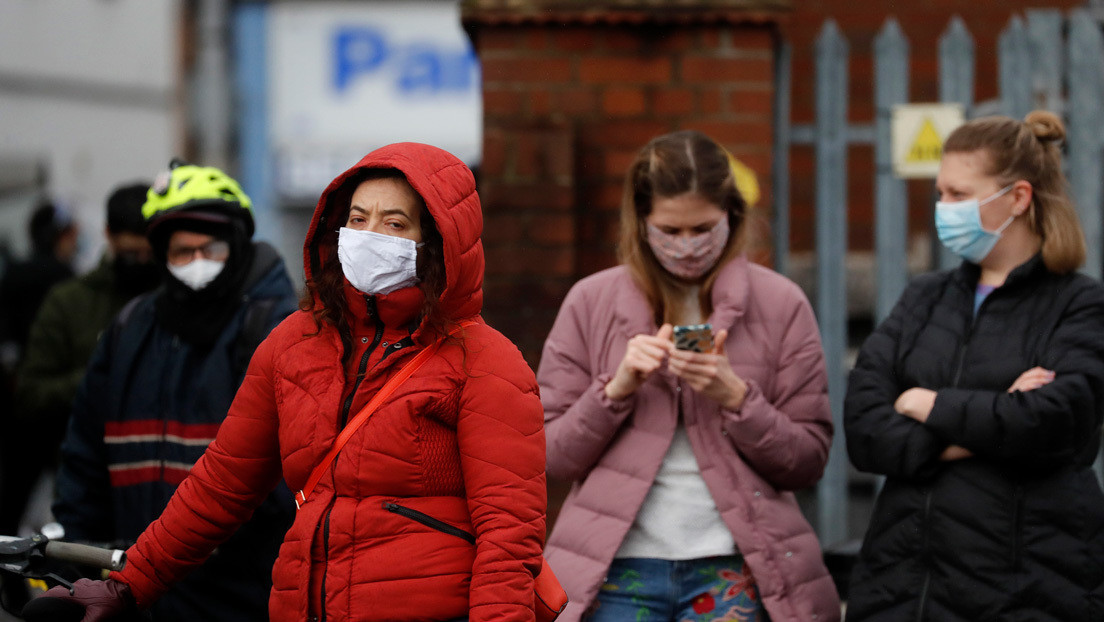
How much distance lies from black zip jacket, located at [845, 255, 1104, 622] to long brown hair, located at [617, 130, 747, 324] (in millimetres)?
532

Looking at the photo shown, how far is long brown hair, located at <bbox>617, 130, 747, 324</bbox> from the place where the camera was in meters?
3.29

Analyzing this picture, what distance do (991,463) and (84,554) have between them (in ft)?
6.88

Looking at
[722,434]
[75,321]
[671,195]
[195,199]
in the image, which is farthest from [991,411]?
[75,321]

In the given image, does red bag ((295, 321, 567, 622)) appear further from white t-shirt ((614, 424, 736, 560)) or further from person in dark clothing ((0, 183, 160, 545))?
person in dark clothing ((0, 183, 160, 545))

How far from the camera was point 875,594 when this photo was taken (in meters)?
3.16

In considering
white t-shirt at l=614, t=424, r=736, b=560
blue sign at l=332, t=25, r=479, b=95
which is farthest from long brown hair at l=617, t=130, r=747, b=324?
blue sign at l=332, t=25, r=479, b=95

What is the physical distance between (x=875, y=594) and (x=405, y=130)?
1340cm

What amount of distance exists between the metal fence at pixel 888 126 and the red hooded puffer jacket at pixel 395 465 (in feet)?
8.61

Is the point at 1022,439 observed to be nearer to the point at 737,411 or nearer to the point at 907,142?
the point at 737,411

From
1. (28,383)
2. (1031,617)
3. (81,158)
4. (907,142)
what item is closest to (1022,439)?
(1031,617)

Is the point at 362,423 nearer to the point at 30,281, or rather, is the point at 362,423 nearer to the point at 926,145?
the point at 926,145

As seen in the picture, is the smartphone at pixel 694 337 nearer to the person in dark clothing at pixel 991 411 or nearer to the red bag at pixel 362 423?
the person in dark clothing at pixel 991 411

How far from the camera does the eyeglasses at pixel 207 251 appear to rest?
141 inches

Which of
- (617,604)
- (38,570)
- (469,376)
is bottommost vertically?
(617,604)
